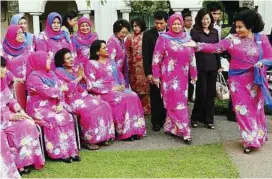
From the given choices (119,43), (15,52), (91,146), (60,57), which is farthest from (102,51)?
(91,146)

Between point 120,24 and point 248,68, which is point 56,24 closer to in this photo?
point 120,24

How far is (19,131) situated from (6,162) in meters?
0.50

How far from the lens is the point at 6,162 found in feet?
14.2

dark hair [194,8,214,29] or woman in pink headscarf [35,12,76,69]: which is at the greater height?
dark hair [194,8,214,29]

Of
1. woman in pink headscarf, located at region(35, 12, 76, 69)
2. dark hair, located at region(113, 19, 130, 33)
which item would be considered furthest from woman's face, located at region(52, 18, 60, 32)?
dark hair, located at region(113, 19, 130, 33)

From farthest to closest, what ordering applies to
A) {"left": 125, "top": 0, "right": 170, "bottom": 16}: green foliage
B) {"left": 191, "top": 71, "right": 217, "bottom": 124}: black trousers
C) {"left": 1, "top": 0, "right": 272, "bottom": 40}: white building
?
{"left": 125, "top": 0, "right": 170, "bottom": 16}: green foliage
{"left": 1, "top": 0, "right": 272, "bottom": 40}: white building
{"left": 191, "top": 71, "right": 217, "bottom": 124}: black trousers

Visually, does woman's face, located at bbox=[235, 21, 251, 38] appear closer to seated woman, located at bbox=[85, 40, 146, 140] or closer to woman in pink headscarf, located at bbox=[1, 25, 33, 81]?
seated woman, located at bbox=[85, 40, 146, 140]

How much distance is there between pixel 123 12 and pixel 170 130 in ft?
21.8

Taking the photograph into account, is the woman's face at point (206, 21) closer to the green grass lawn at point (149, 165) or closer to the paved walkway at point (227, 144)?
the paved walkway at point (227, 144)

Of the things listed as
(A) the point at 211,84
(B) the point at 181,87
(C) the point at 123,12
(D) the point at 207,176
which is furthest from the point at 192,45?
(C) the point at 123,12

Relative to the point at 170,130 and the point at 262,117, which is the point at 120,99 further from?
the point at 262,117

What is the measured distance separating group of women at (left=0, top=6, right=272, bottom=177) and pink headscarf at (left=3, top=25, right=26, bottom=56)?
0.01 meters

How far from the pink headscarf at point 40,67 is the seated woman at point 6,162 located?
100cm

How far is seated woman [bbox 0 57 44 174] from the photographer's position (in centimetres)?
473
